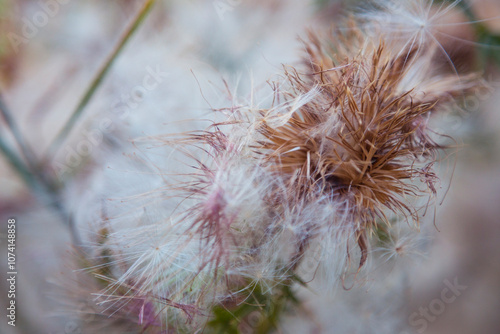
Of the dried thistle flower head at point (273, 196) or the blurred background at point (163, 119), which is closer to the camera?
the dried thistle flower head at point (273, 196)

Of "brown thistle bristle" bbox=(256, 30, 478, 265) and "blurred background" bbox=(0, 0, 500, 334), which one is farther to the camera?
"blurred background" bbox=(0, 0, 500, 334)

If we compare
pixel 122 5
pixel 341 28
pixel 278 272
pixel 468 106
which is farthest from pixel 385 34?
pixel 122 5

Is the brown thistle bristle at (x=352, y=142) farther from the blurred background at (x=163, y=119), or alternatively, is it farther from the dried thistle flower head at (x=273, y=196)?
the blurred background at (x=163, y=119)

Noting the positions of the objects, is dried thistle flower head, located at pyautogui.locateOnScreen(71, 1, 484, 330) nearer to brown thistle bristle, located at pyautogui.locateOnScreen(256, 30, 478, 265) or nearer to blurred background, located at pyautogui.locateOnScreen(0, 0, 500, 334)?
brown thistle bristle, located at pyautogui.locateOnScreen(256, 30, 478, 265)

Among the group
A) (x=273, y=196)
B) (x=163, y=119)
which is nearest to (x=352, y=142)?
(x=273, y=196)

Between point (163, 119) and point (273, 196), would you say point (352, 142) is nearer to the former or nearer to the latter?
point (273, 196)

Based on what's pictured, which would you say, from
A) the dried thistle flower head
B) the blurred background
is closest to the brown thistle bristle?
the dried thistle flower head

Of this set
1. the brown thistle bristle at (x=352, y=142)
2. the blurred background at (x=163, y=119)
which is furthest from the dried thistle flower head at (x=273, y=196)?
the blurred background at (x=163, y=119)

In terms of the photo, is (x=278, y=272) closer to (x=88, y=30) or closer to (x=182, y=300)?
(x=182, y=300)

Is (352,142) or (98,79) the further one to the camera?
(98,79)
